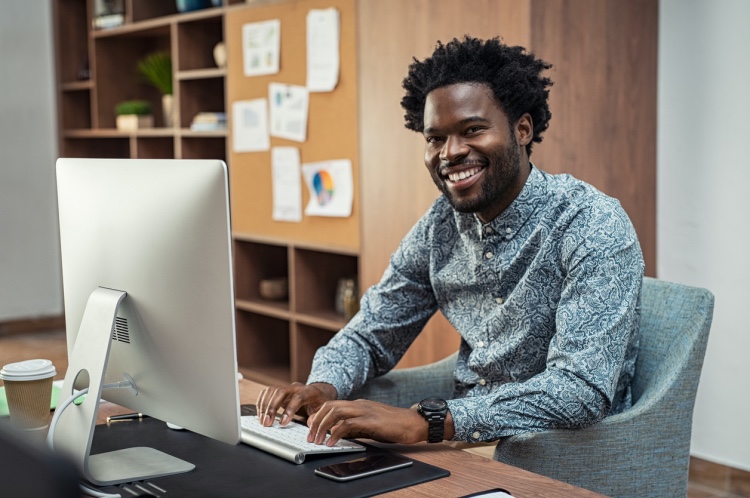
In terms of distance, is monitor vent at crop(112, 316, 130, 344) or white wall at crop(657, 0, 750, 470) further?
white wall at crop(657, 0, 750, 470)

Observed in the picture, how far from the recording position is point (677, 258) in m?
3.25

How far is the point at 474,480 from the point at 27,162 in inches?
208

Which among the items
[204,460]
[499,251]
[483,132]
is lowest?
[204,460]

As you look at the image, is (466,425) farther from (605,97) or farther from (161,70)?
(161,70)

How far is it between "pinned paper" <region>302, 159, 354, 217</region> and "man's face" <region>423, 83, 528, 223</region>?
1.78 meters

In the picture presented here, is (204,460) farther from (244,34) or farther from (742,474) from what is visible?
(244,34)

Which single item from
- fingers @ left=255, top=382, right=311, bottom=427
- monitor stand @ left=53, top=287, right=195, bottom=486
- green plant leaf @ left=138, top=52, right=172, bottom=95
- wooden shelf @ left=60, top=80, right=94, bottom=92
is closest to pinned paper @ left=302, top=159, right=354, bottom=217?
green plant leaf @ left=138, top=52, right=172, bottom=95

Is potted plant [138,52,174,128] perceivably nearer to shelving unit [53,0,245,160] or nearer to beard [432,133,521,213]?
shelving unit [53,0,245,160]

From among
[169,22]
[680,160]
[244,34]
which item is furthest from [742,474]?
[169,22]

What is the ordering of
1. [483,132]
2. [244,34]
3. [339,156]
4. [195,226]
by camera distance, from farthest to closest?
[244,34], [339,156], [483,132], [195,226]

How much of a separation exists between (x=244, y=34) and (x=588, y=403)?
301 centimetres

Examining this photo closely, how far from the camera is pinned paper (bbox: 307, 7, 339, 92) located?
371 cm

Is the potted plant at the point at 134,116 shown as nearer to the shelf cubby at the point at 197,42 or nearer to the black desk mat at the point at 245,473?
the shelf cubby at the point at 197,42

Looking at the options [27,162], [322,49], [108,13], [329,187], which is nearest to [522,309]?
[329,187]
